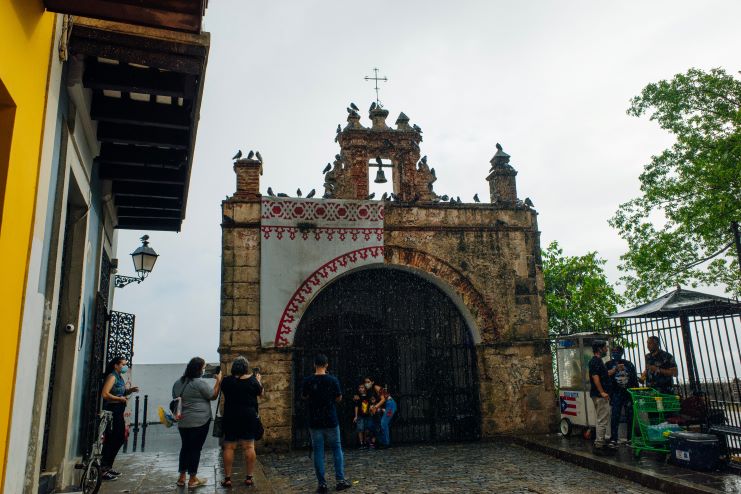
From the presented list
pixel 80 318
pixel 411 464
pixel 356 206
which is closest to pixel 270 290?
pixel 356 206

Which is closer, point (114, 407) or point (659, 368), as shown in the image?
point (114, 407)

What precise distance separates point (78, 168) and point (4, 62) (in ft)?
7.37

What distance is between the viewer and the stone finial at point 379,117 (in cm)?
1259

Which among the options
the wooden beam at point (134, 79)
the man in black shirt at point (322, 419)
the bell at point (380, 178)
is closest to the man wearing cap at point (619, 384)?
the man in black shirt at point (322, 419)

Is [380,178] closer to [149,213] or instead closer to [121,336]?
[149,213]

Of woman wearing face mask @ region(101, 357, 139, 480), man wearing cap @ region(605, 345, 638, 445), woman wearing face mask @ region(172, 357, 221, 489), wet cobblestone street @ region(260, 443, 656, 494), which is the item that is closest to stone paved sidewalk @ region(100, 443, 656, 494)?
wet cobblestone street @ region(260, 443, 656, 494)

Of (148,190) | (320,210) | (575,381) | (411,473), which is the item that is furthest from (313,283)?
(575,381)

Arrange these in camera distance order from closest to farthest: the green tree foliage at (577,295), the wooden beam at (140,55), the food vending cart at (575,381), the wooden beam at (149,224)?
1. the wooden beam at (140,55)
2. the wooden beam at (149,224)
3. the food vending cart at (575,381)
4. the green tree foliage at (577,295)

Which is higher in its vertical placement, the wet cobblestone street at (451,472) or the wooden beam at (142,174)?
the wooden beam at (142,174)

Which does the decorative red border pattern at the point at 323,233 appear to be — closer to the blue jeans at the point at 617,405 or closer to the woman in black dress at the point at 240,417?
the woman in black dress at the point at 240,417

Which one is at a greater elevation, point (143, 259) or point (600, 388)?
point (143, 259)

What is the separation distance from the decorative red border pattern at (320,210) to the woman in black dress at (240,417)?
5.19m

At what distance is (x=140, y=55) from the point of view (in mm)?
4305

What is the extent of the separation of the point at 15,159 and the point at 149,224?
20.6ft
